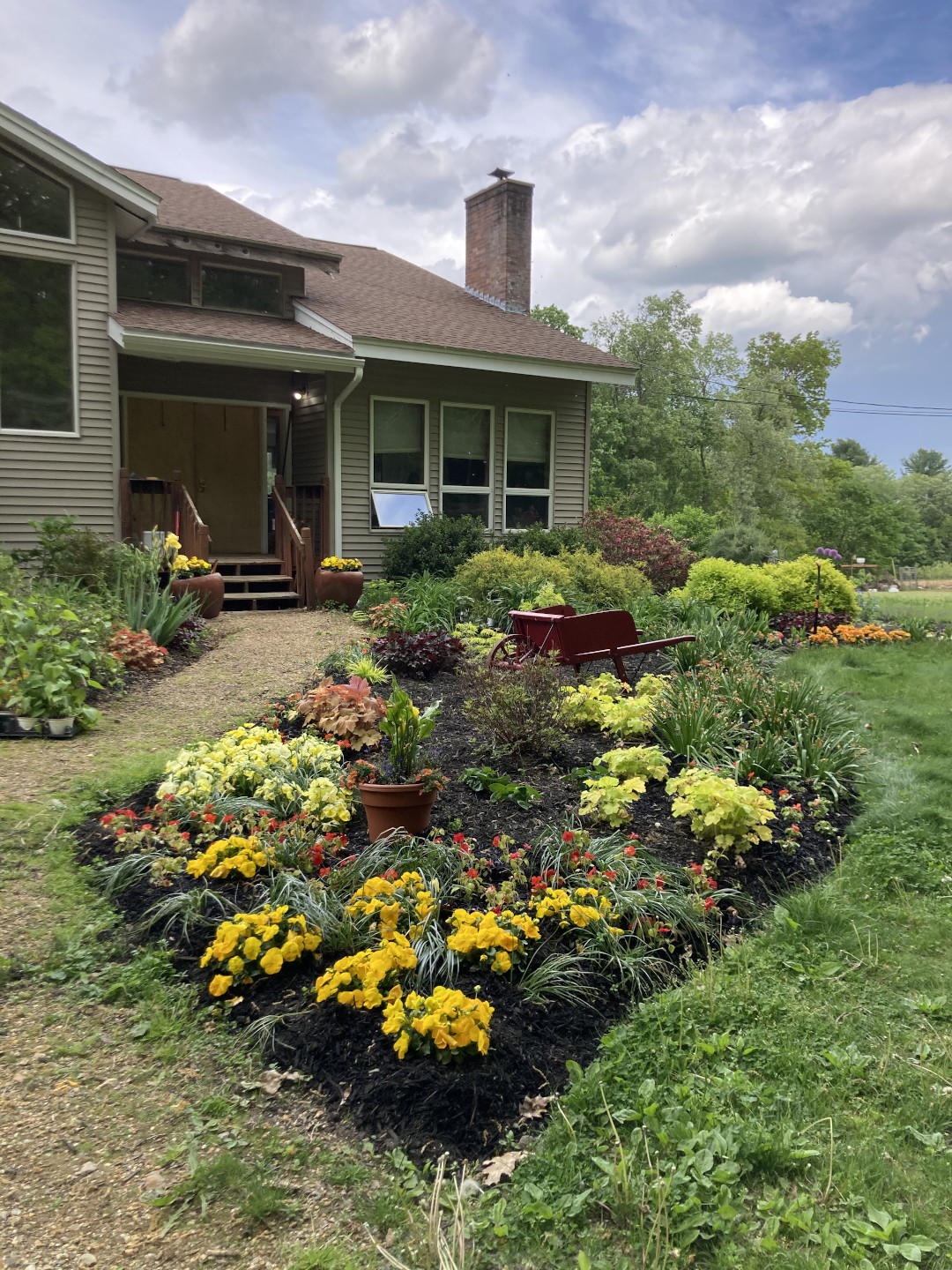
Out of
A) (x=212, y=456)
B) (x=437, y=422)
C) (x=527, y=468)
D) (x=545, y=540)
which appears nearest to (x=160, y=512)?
(x=212, y=456)

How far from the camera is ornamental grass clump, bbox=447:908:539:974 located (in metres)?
2.88

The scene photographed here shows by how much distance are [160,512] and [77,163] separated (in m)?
3.83

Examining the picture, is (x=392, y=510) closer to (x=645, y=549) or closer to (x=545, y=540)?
(x=545, y=540)

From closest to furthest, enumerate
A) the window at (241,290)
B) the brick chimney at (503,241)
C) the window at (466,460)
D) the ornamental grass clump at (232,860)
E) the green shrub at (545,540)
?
the ornamental grass clump at (232,860)
the window at (241,290)
the green shrub at (545,540)
the window at (466,460)
the brick chimney at (503,241)

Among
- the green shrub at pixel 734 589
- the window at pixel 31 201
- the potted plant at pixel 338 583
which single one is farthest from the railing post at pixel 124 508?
the green shrub at pixel 734 589

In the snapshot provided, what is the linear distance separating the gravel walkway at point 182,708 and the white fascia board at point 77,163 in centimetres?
494

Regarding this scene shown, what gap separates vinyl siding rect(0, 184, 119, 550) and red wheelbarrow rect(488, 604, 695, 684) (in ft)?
20.0

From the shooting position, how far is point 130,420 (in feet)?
41.9

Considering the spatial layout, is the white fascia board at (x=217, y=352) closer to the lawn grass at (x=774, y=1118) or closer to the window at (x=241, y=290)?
the window at (x=241, y=290)

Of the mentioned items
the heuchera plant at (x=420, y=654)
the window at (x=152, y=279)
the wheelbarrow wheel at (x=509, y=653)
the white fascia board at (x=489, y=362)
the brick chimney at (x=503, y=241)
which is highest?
the brick chimney at (x=503, y=241)

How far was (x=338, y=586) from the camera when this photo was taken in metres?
10.9

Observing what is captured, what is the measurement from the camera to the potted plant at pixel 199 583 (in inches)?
367

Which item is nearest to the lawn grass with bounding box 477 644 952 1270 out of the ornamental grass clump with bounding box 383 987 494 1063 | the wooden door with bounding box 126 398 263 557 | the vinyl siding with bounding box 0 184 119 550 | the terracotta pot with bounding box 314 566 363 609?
the ornamental grass clump with bounding box 383 987 494 1063

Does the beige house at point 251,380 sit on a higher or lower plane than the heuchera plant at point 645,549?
higher
